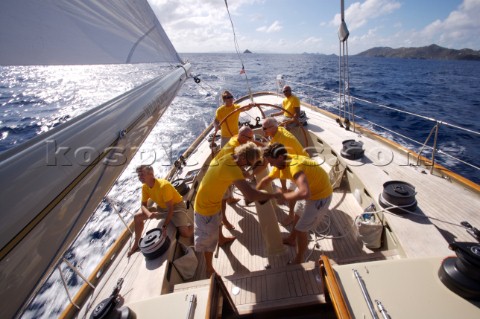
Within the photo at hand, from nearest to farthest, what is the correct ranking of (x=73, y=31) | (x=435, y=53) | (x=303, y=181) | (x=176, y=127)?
(x=73, y=31) < (x=303, y=181) < (x=176, y=127) < (x=435, y=53)

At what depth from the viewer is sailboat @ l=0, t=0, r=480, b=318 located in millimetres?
826

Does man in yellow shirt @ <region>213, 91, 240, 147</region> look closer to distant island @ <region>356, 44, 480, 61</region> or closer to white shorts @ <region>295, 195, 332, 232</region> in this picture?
white shorts @ <region>295, 195, 332, 232</region>

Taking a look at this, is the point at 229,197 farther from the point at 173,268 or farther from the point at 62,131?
the point at 62,131

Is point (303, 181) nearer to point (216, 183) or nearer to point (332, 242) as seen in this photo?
point (216, 183)

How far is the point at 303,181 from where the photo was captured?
235 centimetres

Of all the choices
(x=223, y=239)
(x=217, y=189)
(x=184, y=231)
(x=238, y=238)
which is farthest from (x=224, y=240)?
(x=217, y=189)

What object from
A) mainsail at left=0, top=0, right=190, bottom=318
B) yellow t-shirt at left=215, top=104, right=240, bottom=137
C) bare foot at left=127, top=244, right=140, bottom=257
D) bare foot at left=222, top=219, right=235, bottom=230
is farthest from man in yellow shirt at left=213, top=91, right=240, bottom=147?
mainsail at left=0, top=0, right=190, bottom=318

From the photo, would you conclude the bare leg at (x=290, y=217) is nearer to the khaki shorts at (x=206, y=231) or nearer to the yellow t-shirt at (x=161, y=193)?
the khaki shorts at (x=206, y=231)

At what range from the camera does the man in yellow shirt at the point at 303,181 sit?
7.78ft

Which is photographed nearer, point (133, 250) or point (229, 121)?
point (133, 250)

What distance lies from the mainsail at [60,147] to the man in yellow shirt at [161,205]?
148cm

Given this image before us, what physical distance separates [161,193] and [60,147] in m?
2.47

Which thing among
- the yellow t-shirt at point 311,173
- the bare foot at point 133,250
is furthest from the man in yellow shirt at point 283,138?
the bare foot at point 133,250

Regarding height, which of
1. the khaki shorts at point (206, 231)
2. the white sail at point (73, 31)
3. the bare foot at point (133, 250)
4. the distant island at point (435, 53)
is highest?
the white sail at point (73, 31)
